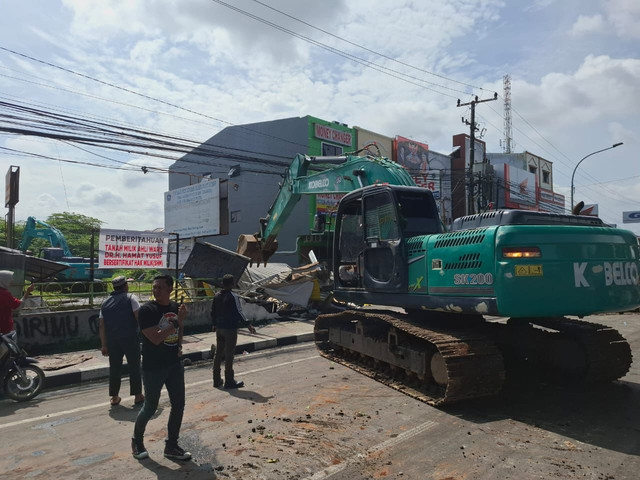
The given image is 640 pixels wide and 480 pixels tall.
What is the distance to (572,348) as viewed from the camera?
20.8 ft

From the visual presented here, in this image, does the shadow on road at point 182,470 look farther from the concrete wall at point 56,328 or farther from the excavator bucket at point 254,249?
the excavator bucket at point 254,249

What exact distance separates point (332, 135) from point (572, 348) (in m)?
23.7

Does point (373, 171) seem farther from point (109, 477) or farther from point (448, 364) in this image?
point (109, 477)

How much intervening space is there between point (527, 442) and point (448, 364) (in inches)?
42.2

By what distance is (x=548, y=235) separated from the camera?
16.6 feet

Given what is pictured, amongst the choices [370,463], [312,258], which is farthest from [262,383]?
[312,258]

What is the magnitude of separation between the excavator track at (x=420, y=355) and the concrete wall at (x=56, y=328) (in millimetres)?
5443

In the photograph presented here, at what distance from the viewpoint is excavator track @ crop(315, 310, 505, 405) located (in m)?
5.26

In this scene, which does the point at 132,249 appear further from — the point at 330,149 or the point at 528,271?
the point at 330,149

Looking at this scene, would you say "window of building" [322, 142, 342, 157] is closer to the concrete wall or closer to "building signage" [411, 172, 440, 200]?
"building signage" [411, 172, 440, 200]

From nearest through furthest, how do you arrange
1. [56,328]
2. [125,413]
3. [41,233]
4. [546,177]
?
[125,413], [56,328], [41,233], [546,177]

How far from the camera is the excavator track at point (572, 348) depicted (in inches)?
239

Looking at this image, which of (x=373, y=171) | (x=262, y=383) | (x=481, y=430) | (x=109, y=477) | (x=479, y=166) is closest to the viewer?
(x=109, y=477)

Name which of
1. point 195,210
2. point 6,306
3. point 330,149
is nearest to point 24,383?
point 6,306
